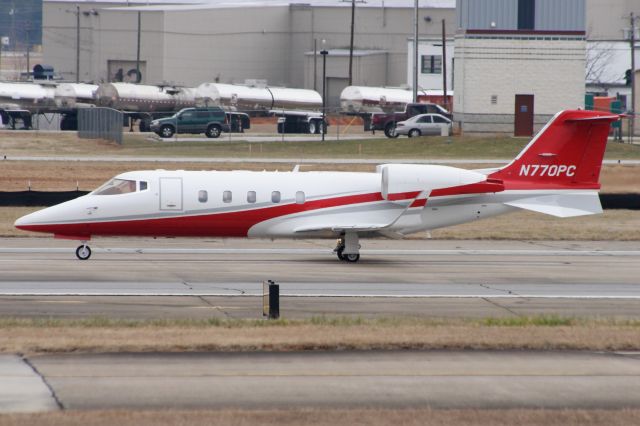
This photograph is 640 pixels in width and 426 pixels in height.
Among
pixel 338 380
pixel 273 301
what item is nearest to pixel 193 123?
pixel 273 301

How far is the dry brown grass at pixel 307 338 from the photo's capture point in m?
18.6

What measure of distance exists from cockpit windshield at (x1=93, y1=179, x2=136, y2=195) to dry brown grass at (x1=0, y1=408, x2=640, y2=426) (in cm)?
1659

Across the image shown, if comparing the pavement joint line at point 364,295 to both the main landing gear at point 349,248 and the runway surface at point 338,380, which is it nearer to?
the main landing gear at point 349,248

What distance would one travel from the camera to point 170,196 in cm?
3072

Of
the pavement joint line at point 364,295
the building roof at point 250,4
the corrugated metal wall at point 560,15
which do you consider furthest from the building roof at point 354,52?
the pavement joint line at point 364,295

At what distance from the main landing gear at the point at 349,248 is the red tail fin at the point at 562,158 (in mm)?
4124

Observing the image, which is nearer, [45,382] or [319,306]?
[45,382]

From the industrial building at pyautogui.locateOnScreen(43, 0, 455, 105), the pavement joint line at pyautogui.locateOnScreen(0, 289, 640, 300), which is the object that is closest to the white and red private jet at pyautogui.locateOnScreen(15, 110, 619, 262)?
the pavement joint line at pyautogui.locateOnScreen(0, 289, 640, 300)

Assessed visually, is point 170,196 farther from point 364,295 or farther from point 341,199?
point 364,295

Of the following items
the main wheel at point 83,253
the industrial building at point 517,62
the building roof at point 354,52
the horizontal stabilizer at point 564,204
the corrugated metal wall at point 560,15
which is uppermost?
the building roof at point 354,52

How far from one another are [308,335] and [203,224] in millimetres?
11705

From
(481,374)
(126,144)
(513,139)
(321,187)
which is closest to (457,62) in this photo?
(513,139)

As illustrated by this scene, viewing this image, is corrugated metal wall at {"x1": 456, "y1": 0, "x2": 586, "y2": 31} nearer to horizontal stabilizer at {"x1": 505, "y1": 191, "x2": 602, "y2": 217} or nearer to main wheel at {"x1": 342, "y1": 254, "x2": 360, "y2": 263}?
horizontal stabilizer at {"x1": 505, "y1": 191, "x2": 602, "y2": 217}

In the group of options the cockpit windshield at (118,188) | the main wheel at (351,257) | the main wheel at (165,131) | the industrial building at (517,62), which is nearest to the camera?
the cockpit windshield at (118,188)
